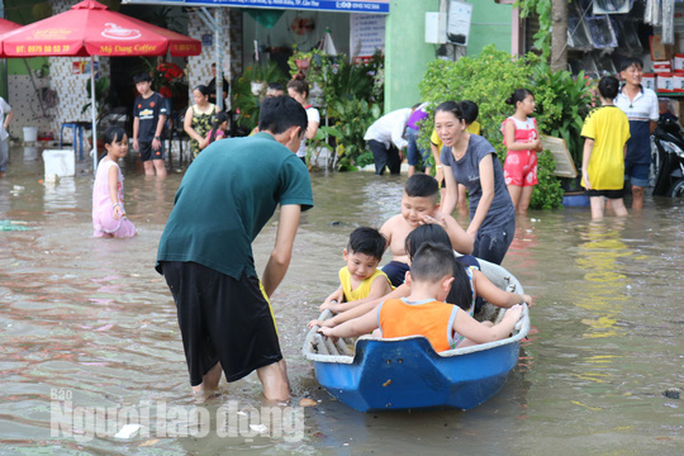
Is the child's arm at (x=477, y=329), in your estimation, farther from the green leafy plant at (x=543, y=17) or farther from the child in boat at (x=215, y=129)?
the child in boat at (x=215, y=129)

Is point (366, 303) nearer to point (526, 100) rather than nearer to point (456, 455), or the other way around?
point (456, 455)

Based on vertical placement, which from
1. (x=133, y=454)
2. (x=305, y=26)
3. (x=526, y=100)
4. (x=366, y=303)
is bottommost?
(x=133, y=454)

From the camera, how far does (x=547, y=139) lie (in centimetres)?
1233

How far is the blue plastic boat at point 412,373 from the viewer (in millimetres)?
4391

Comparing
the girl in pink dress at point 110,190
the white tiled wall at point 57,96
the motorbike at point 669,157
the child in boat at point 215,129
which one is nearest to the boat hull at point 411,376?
the girl in pink dress at point 110,190

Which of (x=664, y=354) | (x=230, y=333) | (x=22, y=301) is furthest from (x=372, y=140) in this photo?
(x=230, y=333)

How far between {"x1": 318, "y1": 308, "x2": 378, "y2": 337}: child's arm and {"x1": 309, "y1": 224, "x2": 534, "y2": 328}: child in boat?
0.50 ft

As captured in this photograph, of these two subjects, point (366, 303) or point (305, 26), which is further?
point (305, 26)

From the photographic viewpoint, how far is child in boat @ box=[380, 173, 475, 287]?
5652 millimetres

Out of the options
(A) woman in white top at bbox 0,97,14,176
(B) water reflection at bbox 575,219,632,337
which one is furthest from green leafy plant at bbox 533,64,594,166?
(A) woman in white top at bbox 0,97,14,176

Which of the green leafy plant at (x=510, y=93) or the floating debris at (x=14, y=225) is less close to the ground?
the green leafy plant at (x=510, y=93)

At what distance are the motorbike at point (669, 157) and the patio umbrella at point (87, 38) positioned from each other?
8633 mm

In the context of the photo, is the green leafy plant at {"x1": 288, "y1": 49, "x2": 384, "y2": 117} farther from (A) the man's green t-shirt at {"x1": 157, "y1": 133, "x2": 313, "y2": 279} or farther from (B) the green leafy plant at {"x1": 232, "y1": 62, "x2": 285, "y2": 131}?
(A) the man's green t-shirt at {"x1": 157, "y1": 133, "x2": 313, "y2": 279}

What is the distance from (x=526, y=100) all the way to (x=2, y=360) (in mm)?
7346
